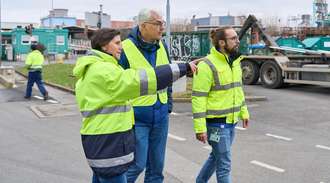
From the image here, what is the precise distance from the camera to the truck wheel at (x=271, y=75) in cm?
1540

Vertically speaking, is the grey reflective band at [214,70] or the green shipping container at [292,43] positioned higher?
the green shipping container at [292,43]

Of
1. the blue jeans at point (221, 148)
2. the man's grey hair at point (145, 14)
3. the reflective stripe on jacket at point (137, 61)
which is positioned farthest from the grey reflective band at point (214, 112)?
the man's grey hair at point (145, 14)

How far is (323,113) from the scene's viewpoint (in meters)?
10.5

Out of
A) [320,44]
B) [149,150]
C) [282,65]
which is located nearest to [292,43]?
[320,44]

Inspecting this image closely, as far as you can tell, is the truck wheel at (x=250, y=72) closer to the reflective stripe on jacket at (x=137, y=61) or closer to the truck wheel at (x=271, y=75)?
the truck wheel at (x=271, y=75)

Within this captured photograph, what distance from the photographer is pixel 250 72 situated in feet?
54.9

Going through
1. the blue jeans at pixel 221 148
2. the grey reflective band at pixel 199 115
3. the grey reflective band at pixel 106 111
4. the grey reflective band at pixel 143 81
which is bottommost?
the blue jeans at pixel 221 148

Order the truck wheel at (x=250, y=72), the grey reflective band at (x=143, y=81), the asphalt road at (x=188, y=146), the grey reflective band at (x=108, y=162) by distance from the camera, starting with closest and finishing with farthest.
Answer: the grey reflective band at (x=143, y=81) → the grey reflective band at (x=108, y=162) → the asphalt road at (x=188, y=146) → the truck wheel at (x=250, y=72)

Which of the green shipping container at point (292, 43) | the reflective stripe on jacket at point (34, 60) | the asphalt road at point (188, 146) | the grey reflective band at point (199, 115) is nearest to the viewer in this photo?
the grey reflective band at point (199, 115)

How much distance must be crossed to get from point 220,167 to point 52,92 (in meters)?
11.5

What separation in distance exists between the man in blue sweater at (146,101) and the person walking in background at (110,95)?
67 cm

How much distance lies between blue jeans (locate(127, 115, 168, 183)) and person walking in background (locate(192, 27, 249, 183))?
0.38 meters

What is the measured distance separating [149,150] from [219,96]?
834 mm

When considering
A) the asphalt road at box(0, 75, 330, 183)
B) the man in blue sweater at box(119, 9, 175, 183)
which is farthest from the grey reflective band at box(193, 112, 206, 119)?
the asphalt road at box(0, 75, 330, 183)
